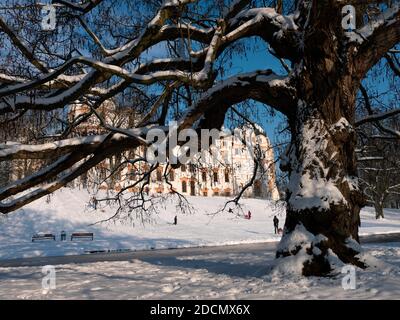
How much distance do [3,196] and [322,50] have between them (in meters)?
5.42

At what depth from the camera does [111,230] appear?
103ft

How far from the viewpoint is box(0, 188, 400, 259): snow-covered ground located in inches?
923

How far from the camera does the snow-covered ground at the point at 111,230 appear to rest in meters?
23.4

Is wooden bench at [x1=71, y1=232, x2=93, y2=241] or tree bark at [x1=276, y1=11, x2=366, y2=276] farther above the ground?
tree bark at [x1=276, y1=11, x2=366, y2=276]

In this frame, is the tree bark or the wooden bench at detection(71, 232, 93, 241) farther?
the wooden bench at detection(71, 232, 93, 241)

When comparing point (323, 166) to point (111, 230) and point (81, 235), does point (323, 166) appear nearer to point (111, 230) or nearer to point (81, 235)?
point (81, 235)

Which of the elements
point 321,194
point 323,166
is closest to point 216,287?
point 321,194

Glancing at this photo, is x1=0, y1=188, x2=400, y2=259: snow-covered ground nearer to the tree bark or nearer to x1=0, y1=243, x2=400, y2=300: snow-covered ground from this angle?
x1=0, y1=243, x2=400, y2=300: snow-covered ground

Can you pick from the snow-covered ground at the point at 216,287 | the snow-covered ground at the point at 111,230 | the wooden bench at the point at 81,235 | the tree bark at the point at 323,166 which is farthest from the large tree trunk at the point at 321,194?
the wooden bench at the point at 81,235

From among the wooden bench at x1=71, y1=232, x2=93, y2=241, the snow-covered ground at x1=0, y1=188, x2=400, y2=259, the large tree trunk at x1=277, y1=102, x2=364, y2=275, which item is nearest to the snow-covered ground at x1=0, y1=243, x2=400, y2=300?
the large tree trunk at x1=277, y1=102, x2=364, y2=275

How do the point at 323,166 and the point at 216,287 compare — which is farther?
the point at 323,166

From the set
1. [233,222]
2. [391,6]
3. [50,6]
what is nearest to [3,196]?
[50,6]

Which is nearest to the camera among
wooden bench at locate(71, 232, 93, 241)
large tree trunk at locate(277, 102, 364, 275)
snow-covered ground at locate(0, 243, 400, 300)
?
snow-covered ground at locate(0, 243, 400, 300)
